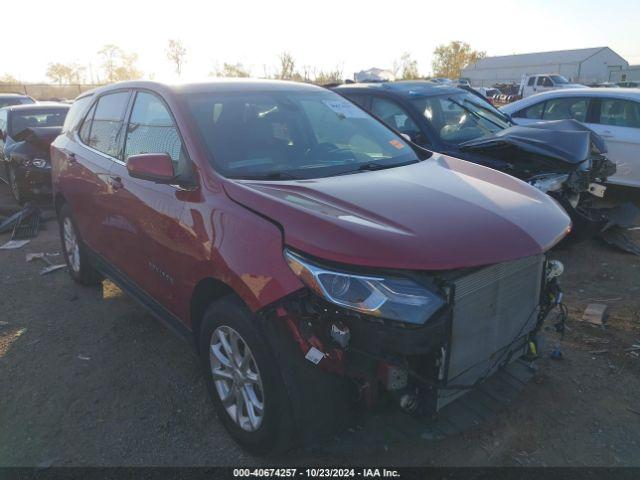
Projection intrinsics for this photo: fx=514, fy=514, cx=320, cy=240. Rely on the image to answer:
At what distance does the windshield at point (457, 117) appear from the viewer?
5.87 meters

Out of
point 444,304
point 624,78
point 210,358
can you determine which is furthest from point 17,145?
point 624,78

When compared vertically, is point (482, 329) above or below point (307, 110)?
below

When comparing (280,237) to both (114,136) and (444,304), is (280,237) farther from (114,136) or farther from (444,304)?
(114,136)

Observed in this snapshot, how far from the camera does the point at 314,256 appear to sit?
7.00 ft

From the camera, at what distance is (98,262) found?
432 centimetres

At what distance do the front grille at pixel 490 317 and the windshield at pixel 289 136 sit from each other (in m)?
1.13

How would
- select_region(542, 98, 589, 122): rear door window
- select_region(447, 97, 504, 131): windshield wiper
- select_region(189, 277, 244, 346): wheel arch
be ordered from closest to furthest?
select_region(189, 277, 244, 346): wheel arch
select_region(447, 97, 504, 131): windshield wiper
select_region(542, 98, 589, 122): rear door window

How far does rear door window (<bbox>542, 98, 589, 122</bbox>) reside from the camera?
7844 millimetres

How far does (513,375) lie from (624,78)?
59.4m

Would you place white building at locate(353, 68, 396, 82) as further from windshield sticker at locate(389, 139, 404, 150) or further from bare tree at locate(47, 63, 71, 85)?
bare tree at locate(47, 63, 71, 85)

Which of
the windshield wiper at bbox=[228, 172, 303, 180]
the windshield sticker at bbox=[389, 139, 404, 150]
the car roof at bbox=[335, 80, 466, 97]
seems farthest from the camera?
the car roof at bbox=[335, 80, 466, 97]

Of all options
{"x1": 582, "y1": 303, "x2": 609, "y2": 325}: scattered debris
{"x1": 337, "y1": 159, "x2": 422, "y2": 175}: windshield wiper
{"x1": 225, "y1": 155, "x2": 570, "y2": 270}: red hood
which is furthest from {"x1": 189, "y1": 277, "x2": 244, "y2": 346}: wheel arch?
{"x1": 582, "y1": 303, "x2": 609, "y2": 325}: scattered debris

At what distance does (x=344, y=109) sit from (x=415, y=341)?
2334mm

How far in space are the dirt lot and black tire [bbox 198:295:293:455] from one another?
0.17 metres
